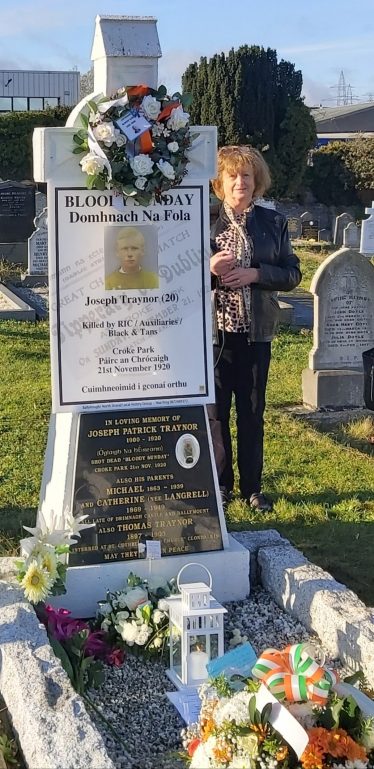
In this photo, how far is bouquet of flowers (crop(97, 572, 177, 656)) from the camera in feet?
12.3

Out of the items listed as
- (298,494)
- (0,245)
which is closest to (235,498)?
(298,494)

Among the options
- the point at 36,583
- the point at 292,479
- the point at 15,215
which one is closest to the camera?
the point at 36,583

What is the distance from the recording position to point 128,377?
425 cm

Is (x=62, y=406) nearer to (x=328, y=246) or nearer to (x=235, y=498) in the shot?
(x=235, y=498)

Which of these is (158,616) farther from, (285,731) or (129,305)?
(129,305)

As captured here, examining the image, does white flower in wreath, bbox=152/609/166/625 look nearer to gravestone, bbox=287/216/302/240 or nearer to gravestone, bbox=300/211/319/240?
gravestone, bbox=287/216/302/240

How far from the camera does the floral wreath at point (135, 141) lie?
391cm

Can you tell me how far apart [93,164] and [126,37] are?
25.2 inches

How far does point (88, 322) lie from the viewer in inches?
163

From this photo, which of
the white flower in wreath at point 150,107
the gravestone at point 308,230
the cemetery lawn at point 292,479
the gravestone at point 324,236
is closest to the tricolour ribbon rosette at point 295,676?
the cemetery lawn at point 292,479

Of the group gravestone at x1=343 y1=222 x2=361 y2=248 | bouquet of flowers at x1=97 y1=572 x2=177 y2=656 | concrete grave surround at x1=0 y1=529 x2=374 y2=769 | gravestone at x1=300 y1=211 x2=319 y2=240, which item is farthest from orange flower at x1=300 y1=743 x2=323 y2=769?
gravestone at x1=300 y1=211 x2=319 y2=240

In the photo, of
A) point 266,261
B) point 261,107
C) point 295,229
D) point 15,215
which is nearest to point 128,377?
point 266,261

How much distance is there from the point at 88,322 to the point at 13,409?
419cm

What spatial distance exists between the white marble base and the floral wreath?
157 centimetres
